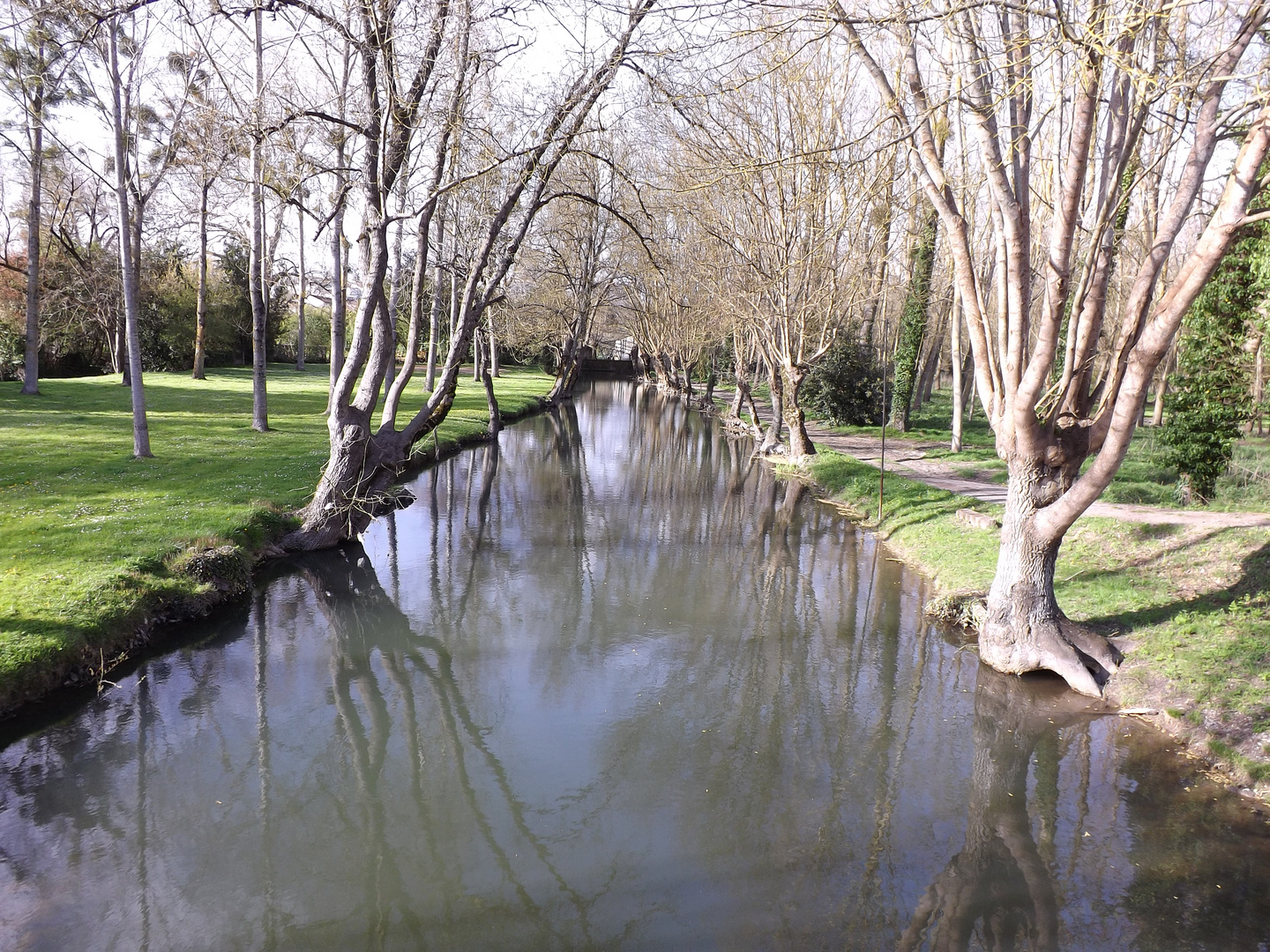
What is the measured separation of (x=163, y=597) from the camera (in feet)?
28.1

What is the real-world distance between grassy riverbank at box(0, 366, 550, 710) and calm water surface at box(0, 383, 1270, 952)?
0.62 m

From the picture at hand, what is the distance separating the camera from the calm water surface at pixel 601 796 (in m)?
4.50

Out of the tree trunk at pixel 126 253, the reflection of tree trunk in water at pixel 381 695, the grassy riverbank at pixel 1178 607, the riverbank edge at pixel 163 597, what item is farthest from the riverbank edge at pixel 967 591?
the tree trunk at pixel 126 253

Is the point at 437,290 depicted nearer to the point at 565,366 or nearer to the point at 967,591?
the point at 565,366

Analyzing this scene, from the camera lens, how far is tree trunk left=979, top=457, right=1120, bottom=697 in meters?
7.50

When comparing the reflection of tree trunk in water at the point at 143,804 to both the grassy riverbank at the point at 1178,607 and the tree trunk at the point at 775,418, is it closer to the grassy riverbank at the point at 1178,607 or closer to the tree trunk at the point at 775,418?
the grassy riverbank at the point at 1178,607

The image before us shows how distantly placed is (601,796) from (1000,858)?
2.74 meters

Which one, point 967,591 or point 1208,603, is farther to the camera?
point 967,591

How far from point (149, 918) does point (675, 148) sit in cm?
2235

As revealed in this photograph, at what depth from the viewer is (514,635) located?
890cm

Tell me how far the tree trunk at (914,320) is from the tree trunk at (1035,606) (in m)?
17.9

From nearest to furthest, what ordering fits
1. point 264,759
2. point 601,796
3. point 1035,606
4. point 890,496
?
point 601,796 < point 264,759 < point 1035,606 < point 890,496

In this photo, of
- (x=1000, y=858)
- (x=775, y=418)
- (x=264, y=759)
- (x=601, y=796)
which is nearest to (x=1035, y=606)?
(x=1000, y=858)

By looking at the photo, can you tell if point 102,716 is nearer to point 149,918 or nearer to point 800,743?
point 149,918
